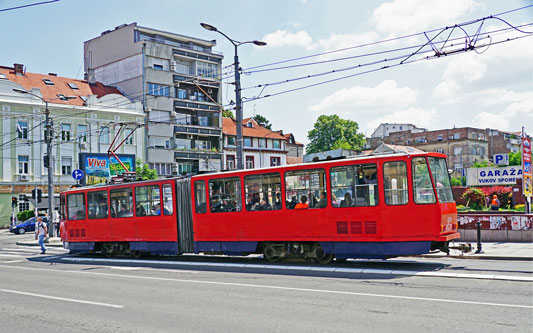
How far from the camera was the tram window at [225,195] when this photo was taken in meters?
16.7

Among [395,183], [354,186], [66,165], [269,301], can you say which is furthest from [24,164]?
[269,301]

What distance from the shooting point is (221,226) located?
17.0 meters

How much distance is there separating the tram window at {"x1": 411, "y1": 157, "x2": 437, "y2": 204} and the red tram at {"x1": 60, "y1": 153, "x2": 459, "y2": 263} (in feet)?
0.08

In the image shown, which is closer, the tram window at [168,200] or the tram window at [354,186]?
the tram window at [354,186]

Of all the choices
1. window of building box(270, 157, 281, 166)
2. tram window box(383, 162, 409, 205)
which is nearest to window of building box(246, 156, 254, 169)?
window of building box(270, 157, 281, 166)

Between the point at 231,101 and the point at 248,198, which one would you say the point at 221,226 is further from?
the point at 231,101

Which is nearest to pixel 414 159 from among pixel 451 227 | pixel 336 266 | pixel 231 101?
pixel 451 227

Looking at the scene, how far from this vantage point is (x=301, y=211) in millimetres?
15203

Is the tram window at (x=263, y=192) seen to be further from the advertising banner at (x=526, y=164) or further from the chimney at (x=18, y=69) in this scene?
the chimney at (x=18, y=69)

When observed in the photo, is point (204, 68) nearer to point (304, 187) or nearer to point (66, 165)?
point (66, 165)

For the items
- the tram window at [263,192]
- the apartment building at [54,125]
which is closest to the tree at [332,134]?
the apartment building at [54,125]

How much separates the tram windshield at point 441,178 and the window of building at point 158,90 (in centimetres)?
4862

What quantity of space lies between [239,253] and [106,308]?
729 centimetres

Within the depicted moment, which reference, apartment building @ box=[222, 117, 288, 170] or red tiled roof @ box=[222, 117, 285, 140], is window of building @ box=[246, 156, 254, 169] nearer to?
apartment building @ box=[222, 117, 288, 170]
